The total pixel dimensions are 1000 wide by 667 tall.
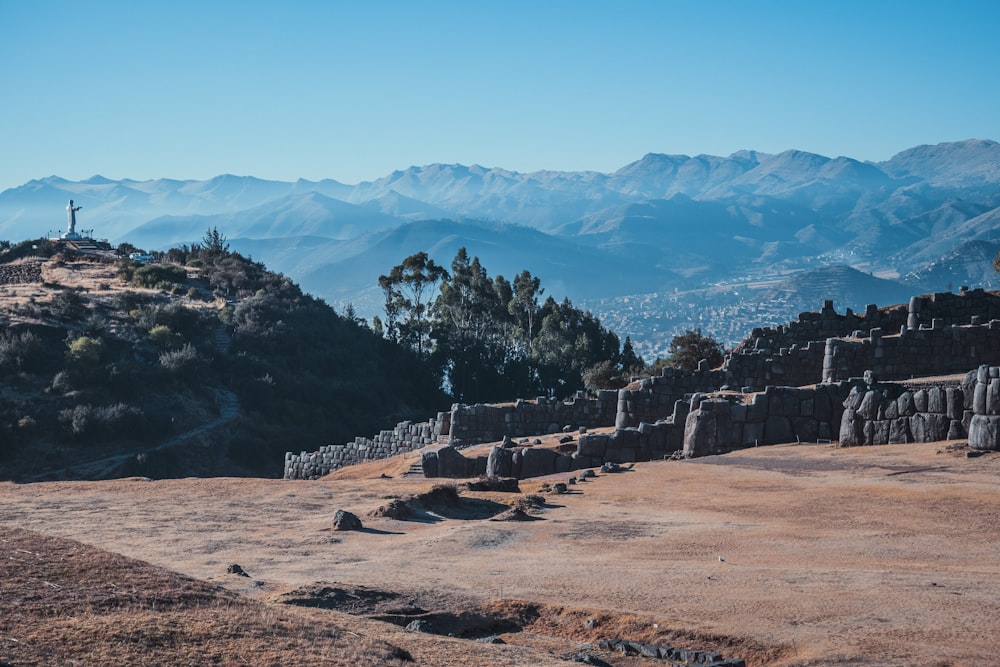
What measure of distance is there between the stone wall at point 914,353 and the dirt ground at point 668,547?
4.28 m

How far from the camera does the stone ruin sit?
84.5 ft

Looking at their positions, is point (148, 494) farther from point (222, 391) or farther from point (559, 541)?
point (222, 391)

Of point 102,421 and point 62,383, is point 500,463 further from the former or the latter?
point 62,383

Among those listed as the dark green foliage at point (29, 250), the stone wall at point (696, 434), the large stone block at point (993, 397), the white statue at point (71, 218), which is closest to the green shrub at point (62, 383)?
the stone wall at point (696, 434)

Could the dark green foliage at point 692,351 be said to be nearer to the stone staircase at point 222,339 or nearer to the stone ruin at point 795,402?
the stone ruin at point 795,402

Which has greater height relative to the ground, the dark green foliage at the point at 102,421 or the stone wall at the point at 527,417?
the stone wall at the point at 527,417

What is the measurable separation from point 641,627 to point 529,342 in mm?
57578

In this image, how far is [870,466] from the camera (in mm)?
23812

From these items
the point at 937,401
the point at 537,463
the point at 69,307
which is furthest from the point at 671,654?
the point at 69,307

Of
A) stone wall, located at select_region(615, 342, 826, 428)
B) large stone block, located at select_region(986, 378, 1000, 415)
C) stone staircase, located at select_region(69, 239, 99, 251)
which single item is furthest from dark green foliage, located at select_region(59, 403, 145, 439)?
stone staircase, located at select_region(69, 239, 99, 251)

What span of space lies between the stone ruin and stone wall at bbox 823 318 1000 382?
2cm

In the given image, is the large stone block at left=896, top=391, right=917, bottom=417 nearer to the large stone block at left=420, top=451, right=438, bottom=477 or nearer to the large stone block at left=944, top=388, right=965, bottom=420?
the large stone block at left=944, top=388, right=965, bottom=420

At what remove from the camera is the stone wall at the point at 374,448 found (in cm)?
3772

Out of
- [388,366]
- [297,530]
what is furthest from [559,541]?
[388,366]
